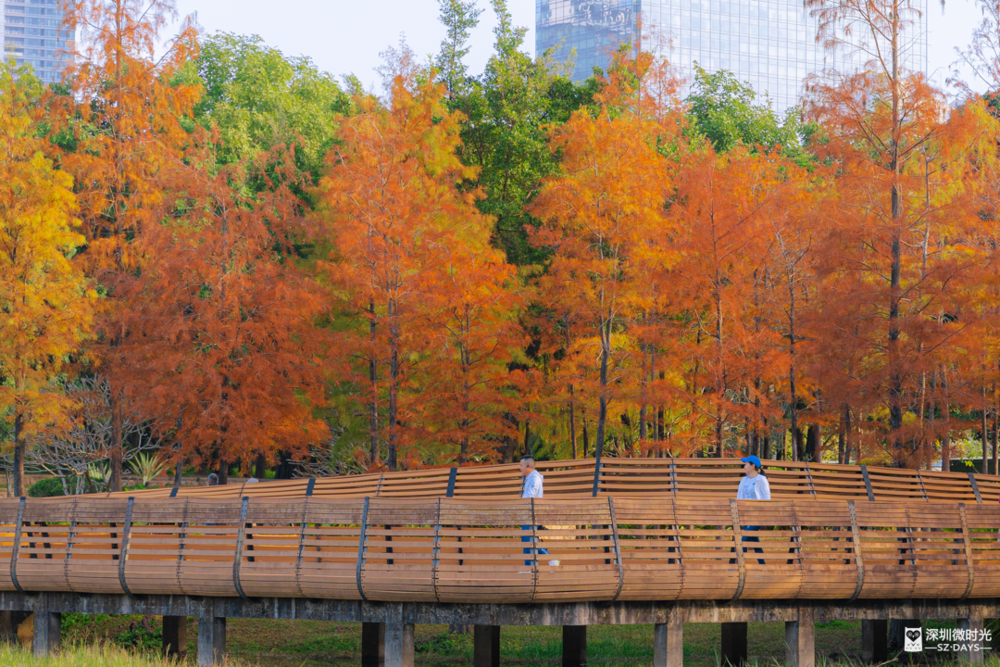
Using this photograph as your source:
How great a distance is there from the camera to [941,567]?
12336 millimetres

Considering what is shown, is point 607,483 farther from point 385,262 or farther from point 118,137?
point 118,137

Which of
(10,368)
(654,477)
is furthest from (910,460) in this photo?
(10,368)

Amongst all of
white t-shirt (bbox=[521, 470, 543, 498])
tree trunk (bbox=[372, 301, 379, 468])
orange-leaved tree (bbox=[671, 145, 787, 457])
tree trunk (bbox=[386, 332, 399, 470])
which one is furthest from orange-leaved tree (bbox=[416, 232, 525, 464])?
white t-shirt (bbox=[521, 470, 543, 498])

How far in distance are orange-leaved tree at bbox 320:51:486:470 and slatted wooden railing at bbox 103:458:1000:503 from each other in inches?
163

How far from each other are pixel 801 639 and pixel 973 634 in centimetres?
262

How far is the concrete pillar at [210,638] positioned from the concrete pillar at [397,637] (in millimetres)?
2257

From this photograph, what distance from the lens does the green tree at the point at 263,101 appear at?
1223 inches

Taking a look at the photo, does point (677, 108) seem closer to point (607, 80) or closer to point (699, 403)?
point (607, 80)

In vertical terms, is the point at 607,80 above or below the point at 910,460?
above

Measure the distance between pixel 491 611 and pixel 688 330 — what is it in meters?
11.5

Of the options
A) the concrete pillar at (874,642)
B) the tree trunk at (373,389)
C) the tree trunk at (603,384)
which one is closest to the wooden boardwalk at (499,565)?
the concrete pillar at (874,642)

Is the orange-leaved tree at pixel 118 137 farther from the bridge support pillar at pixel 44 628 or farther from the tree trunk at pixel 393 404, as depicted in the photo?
the bridge support pillar at pixel 44 628

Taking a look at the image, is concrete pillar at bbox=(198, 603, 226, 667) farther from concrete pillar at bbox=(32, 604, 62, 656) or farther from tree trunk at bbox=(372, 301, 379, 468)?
tree trunk at bbox=(372, 301, 379, 468)

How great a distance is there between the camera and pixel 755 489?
40.6ft
